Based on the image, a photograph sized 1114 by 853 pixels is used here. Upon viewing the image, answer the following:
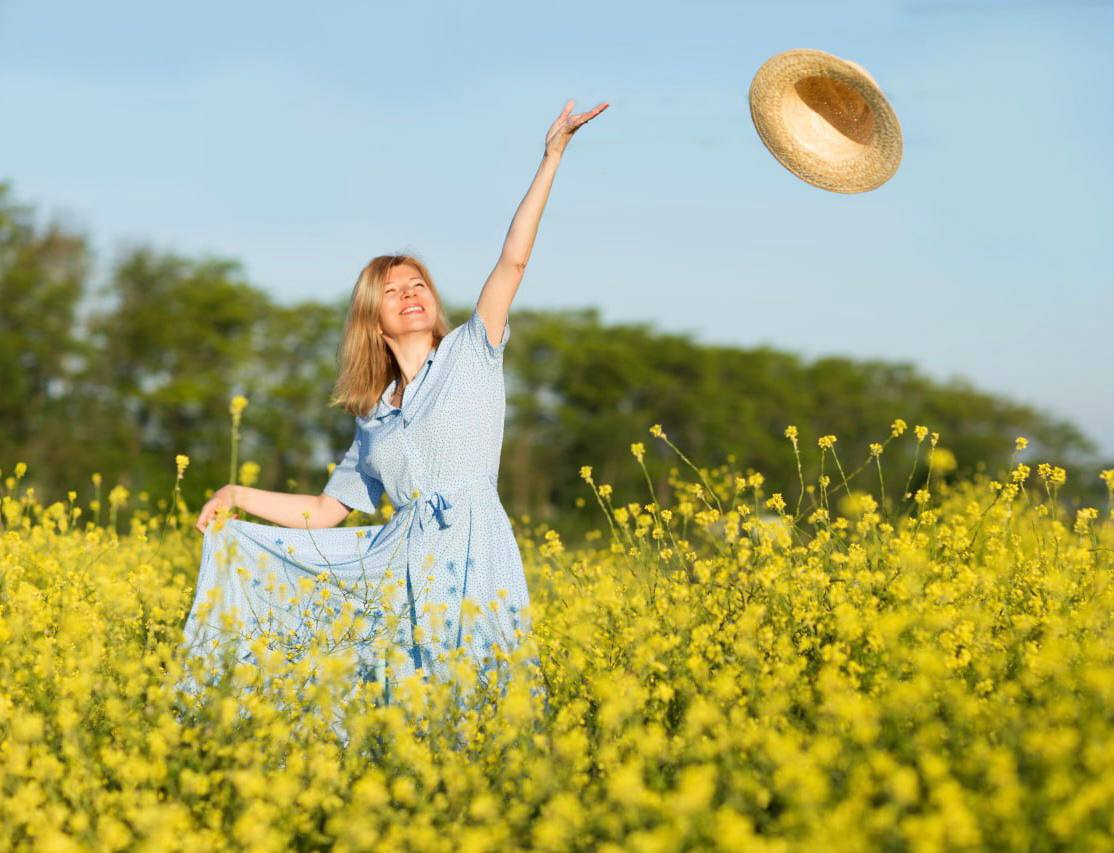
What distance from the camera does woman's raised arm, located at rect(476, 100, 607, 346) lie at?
3.80 meters

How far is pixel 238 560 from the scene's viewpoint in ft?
13.4

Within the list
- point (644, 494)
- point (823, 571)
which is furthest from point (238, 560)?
point (644, 494)

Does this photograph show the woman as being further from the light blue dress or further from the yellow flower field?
the yellow flower field

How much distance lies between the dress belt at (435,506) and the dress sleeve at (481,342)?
15.8 inches

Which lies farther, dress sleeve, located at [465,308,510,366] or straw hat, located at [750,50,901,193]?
straw hat, located at [750,50,901,193]

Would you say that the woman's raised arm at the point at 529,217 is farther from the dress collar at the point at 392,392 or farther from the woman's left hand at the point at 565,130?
the dress collar at the point at 392,392

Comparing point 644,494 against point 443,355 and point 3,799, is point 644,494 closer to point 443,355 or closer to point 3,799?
point 443,355

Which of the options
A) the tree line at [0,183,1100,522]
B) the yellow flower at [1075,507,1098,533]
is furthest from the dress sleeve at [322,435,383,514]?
the tree line at [0,183,1100,522]

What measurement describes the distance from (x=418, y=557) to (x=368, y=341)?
36.5 inches

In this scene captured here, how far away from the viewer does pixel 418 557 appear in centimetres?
395

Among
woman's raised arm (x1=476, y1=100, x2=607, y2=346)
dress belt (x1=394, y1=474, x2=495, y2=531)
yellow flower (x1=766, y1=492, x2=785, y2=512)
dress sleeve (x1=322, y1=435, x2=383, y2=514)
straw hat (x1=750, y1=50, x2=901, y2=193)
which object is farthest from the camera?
dress sleeve (x1=322, y1=435, x2=383, y2=514)

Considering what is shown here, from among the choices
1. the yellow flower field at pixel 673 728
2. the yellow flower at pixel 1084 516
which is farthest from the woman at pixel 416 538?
the yellow flower at pixel 1084 516

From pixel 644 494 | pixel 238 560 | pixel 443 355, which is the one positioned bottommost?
pixel 644 494

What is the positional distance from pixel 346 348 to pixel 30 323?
19.5m
